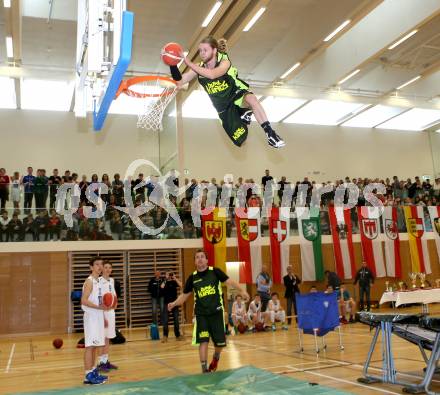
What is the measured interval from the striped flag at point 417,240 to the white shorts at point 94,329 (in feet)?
52.6

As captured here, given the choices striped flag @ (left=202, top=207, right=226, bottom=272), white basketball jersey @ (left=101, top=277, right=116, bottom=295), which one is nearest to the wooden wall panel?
striped flag @ (left=202, top=207, right=226, bottom=272)

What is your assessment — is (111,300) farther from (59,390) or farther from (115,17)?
(115,17)

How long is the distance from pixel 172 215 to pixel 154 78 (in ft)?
32.8

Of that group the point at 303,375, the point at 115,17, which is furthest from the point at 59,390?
the point at 115,17

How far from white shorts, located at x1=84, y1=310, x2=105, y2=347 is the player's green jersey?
12.1 feet

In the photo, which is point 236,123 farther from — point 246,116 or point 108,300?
point 108,300

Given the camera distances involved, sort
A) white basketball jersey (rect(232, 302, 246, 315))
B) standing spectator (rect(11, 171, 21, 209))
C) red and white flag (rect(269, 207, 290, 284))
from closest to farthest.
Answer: white basketball jersey (rect(232, 302, 246, 315)), standing spectator (rect(11, 171, 21, 209)), red and white flag (rect(269, 207, 290, 284))

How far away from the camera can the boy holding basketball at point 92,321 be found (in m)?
7.13

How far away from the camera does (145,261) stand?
17.5 metres

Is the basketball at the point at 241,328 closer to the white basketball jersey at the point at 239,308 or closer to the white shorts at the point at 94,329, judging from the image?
the white basketball jersey at the point at 239,308

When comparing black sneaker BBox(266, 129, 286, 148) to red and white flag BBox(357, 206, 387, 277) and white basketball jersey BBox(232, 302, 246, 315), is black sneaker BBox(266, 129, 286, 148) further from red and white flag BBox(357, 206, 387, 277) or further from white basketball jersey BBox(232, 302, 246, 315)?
red and white flag BBox(357, 206, 387, 277)

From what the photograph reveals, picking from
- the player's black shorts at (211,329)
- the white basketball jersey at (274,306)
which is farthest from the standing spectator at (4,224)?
the player's black shorts at (211,329)

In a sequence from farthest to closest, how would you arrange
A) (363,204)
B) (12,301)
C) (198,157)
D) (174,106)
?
1. (198,157)
2. (174,106)
3. (363,204)
4. (12,301)

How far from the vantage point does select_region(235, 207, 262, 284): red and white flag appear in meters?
17.6
